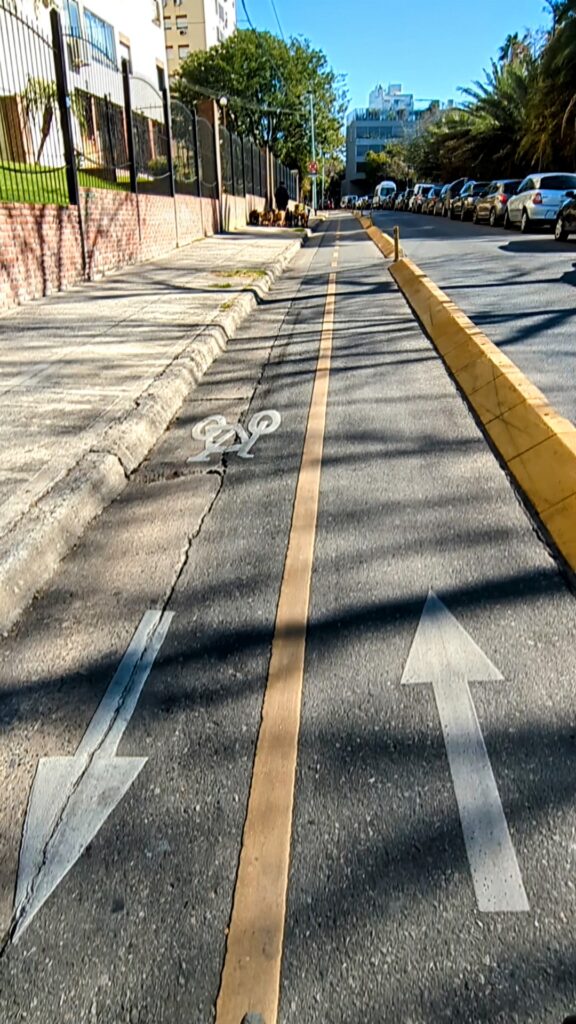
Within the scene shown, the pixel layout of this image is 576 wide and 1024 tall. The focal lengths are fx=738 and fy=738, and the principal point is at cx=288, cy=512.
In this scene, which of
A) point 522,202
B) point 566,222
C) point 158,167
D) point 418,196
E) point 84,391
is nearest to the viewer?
point 84,391

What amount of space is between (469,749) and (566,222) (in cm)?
2004

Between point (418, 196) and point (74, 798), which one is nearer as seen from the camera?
point (74, 798)

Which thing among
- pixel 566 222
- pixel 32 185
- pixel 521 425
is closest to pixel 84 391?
pixel 521 425

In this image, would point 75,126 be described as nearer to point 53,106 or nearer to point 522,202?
point 53,106

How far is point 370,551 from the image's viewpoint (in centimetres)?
388

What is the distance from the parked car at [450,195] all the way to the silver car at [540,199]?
15.3m

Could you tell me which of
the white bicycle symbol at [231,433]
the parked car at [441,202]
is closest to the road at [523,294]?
the white bicycle symbol at [231,433]

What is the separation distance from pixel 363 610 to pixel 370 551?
23.3 inches

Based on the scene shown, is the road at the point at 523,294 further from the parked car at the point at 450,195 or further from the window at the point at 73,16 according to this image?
the parked car at the point at 450,195

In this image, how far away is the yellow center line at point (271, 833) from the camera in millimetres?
1771

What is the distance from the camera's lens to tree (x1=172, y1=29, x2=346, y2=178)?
55469 millimetres

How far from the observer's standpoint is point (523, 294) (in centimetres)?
1108

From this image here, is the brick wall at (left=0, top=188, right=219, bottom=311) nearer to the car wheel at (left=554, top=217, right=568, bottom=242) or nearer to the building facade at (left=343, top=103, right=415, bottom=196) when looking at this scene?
the car wheel at (left=554, top=217, right=568, bottom=242)

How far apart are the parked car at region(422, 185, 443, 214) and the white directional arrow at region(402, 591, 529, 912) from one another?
4701 cm
